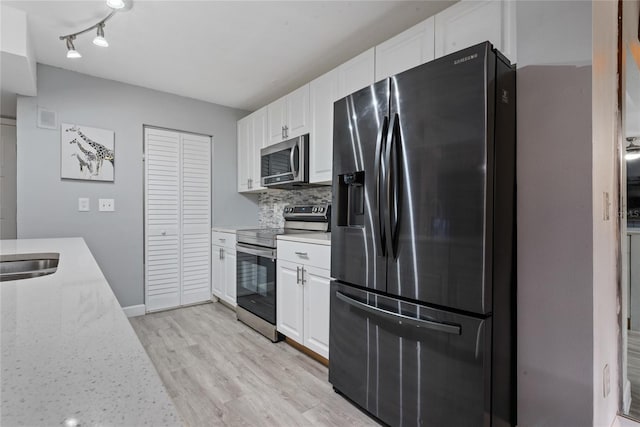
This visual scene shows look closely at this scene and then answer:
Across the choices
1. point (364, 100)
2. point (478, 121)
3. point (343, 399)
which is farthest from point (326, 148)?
point (343, 399)

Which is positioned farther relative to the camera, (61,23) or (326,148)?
(326,148)

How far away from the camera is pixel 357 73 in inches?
89.0

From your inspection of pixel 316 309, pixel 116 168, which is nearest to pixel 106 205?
pixel 116 168

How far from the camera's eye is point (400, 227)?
1466 millimetres

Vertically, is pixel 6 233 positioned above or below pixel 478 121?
below

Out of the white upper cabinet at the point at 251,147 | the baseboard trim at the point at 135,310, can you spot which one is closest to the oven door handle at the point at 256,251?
the white upper cabinet at the point at 251,147

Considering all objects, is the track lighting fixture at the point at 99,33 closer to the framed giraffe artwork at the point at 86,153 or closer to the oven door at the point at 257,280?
the framed giraffe artwork at the point at 86,153

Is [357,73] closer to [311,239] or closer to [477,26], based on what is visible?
[477,26]

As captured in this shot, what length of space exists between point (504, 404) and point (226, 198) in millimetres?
3383

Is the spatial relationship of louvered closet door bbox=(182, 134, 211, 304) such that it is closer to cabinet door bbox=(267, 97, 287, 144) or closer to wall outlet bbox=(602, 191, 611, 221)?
cabinet door bbox=(267, 97, 287, 144)

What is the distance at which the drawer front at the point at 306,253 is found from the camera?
207 cm

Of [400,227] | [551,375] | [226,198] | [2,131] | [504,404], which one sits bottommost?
[504,404]

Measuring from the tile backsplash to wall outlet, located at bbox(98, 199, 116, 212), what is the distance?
1648mm

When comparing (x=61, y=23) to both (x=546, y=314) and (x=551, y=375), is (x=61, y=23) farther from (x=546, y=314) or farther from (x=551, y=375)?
(x=551, y=375)
